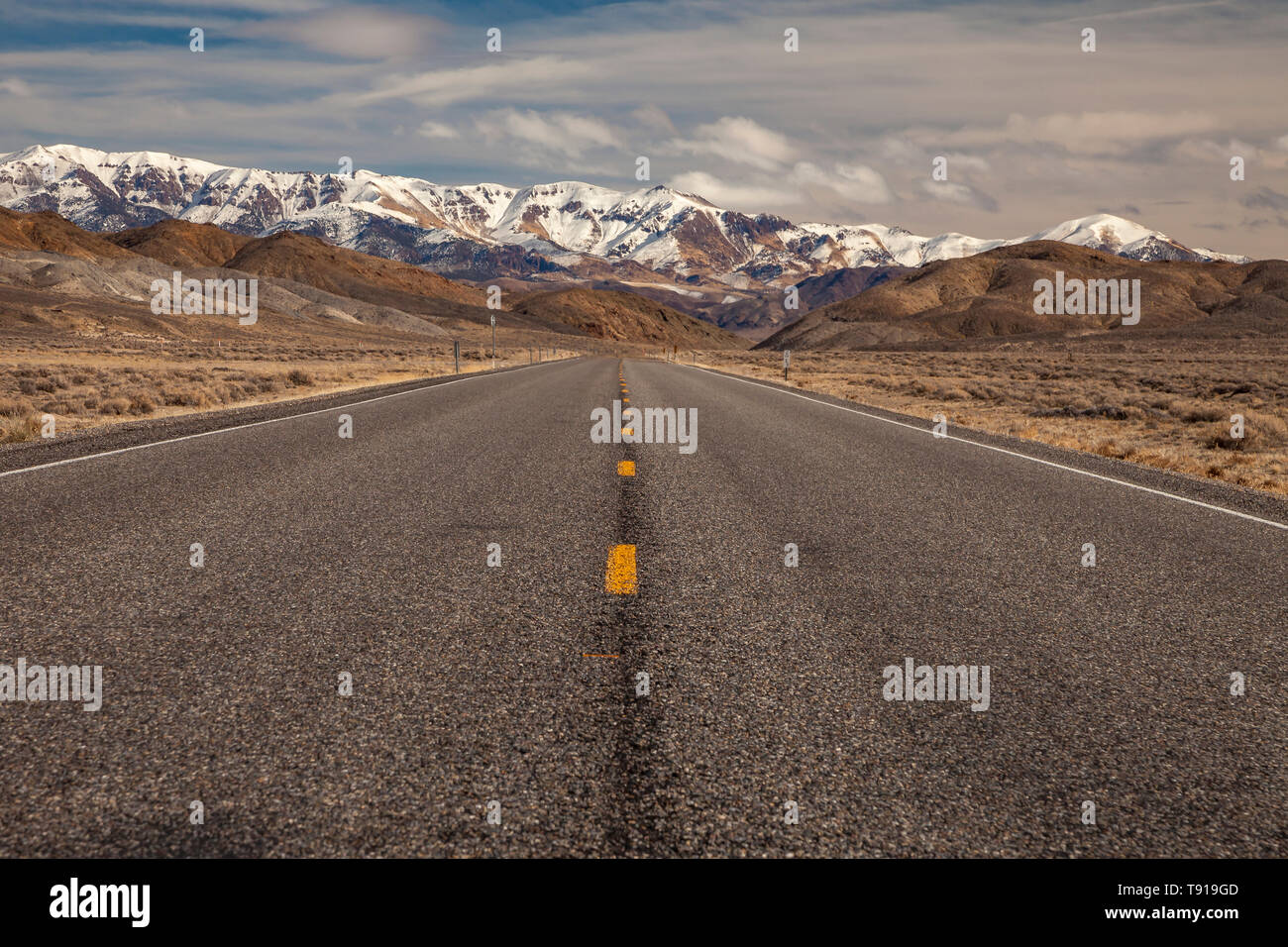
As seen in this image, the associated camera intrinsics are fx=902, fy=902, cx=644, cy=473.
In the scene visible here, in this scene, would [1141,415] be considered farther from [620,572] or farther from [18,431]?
[18,431]

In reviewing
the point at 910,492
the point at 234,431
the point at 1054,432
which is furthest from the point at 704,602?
the point at 1054,432

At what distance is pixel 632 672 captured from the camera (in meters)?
3.99

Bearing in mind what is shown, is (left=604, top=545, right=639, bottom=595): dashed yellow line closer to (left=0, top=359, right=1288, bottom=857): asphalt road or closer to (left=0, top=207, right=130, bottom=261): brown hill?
(left=0, top=359, right=1288, bottom=857): asphalt road

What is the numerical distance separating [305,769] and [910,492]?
279 inches

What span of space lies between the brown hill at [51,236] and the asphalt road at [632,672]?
199572 millimetres

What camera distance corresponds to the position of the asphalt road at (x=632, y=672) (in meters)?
2.81

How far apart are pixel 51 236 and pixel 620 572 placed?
22010cm

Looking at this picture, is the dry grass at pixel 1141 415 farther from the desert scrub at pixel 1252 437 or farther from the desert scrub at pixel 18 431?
the desert scrub at pixel 18 431

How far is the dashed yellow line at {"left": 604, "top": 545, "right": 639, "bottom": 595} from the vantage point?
17.5 ft

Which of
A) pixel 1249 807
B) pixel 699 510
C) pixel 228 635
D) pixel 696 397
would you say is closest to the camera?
pixel 1249 807

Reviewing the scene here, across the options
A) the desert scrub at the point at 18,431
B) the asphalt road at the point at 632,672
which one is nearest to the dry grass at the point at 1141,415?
the asphalt road at the point at 632,672

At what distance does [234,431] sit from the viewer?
13242 millimetres

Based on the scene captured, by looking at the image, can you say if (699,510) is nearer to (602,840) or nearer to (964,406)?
(602,840)

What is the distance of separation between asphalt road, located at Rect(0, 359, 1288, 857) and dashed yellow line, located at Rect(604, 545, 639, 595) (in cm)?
8
